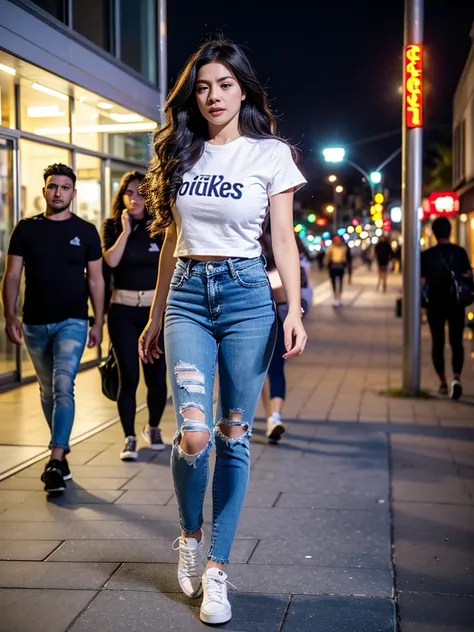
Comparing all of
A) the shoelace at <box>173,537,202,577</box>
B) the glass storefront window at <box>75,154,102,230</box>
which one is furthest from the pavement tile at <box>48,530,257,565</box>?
the glass storefront window at <box>75,154,102,230</box>

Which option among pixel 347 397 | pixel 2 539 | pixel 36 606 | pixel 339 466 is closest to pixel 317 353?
pixel 347 397

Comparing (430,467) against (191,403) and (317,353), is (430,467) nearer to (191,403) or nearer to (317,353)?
(191,403)

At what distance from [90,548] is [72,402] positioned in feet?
4.63

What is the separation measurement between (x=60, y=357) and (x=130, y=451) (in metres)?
1.09

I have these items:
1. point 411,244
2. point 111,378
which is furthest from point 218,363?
point 411,244

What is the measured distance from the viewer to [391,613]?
3.69 meters

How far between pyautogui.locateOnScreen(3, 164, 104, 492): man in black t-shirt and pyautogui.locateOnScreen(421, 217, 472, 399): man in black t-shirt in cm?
485

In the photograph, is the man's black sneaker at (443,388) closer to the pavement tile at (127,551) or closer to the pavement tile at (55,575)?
the pavement tile at (127,551)

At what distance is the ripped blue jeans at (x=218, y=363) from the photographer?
3.58 m

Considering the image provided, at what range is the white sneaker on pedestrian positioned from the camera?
647 centimetres

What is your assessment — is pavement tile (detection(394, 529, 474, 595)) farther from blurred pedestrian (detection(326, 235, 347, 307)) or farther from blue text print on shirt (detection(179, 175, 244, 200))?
blurred pedestrian (detection(326, 235, 347, 307))

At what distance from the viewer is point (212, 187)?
141 inches

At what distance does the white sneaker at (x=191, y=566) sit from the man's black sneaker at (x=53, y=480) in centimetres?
190

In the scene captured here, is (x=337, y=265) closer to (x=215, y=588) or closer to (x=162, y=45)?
(x=162, y=45)
